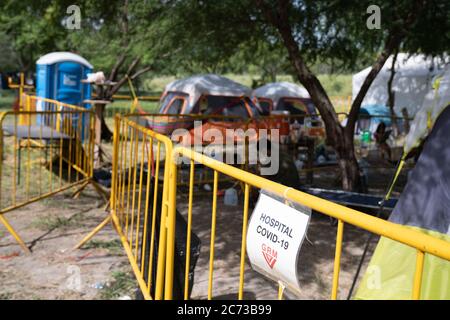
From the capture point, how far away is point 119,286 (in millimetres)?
4641

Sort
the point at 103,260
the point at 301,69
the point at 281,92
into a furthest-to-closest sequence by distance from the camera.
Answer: the point at 281,92 < the point at 301,69 < the point at 103,260

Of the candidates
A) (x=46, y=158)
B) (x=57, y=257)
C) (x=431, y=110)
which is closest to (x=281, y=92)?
(x=46, y=158)

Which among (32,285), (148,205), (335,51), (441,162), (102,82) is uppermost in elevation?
(335,51)

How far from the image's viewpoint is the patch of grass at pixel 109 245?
5.63 m

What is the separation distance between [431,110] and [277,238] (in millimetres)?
3375

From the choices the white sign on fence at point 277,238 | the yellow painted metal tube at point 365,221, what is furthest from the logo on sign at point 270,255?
the yellow painted metal tube at point 365,221

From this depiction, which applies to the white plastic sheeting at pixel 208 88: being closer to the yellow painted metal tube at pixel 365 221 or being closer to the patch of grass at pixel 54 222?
the patch of grass at pixel 54 222

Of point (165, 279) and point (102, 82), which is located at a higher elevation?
point (102, 82)

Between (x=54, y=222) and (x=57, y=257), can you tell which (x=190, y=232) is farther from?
(x=54, y=222)

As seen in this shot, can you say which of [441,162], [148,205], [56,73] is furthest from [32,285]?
[56,73]

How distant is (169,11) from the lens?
29.9ft

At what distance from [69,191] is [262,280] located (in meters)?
4.84

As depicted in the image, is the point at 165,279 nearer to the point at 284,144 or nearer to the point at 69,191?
the point at 69,191

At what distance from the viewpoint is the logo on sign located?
6.19ft
